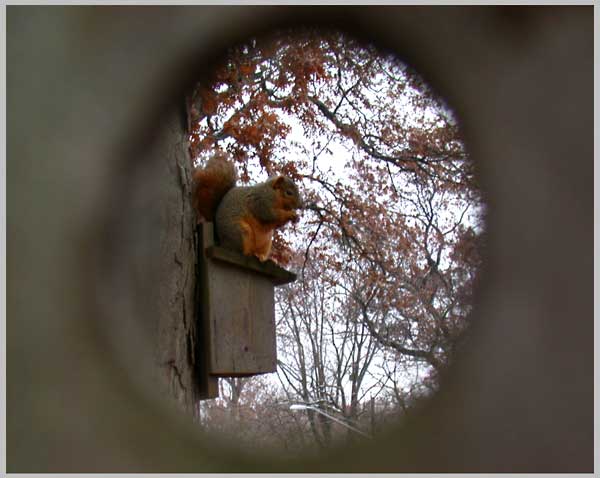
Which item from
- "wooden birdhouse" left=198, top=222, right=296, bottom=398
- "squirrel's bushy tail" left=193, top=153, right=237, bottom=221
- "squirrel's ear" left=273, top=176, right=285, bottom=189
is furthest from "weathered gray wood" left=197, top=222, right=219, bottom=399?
"squirrel's ear" left=273, top=176, right=285, bottom=189

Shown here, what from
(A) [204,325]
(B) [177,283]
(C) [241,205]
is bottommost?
(A) [204,325]

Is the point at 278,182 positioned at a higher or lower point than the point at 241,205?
higher

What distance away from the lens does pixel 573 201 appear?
1161mm

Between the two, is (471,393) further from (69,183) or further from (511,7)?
(69,183)

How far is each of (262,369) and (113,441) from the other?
151 centimetres

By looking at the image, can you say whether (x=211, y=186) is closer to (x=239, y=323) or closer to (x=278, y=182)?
(x=278, y=182)

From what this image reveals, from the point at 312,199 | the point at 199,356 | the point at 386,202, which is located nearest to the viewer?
the point at 199,356

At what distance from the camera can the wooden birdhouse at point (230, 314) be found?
2553 millimetres

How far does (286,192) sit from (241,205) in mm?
228

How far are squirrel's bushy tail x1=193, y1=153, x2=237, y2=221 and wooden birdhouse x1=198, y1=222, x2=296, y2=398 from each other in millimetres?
151

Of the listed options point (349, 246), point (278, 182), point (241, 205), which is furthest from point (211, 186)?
point (349, 246)

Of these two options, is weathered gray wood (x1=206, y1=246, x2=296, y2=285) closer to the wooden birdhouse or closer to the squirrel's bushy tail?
the wooden birdhouse

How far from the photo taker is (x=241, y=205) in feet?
8.90

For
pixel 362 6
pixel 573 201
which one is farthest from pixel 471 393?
pixel 362 6
